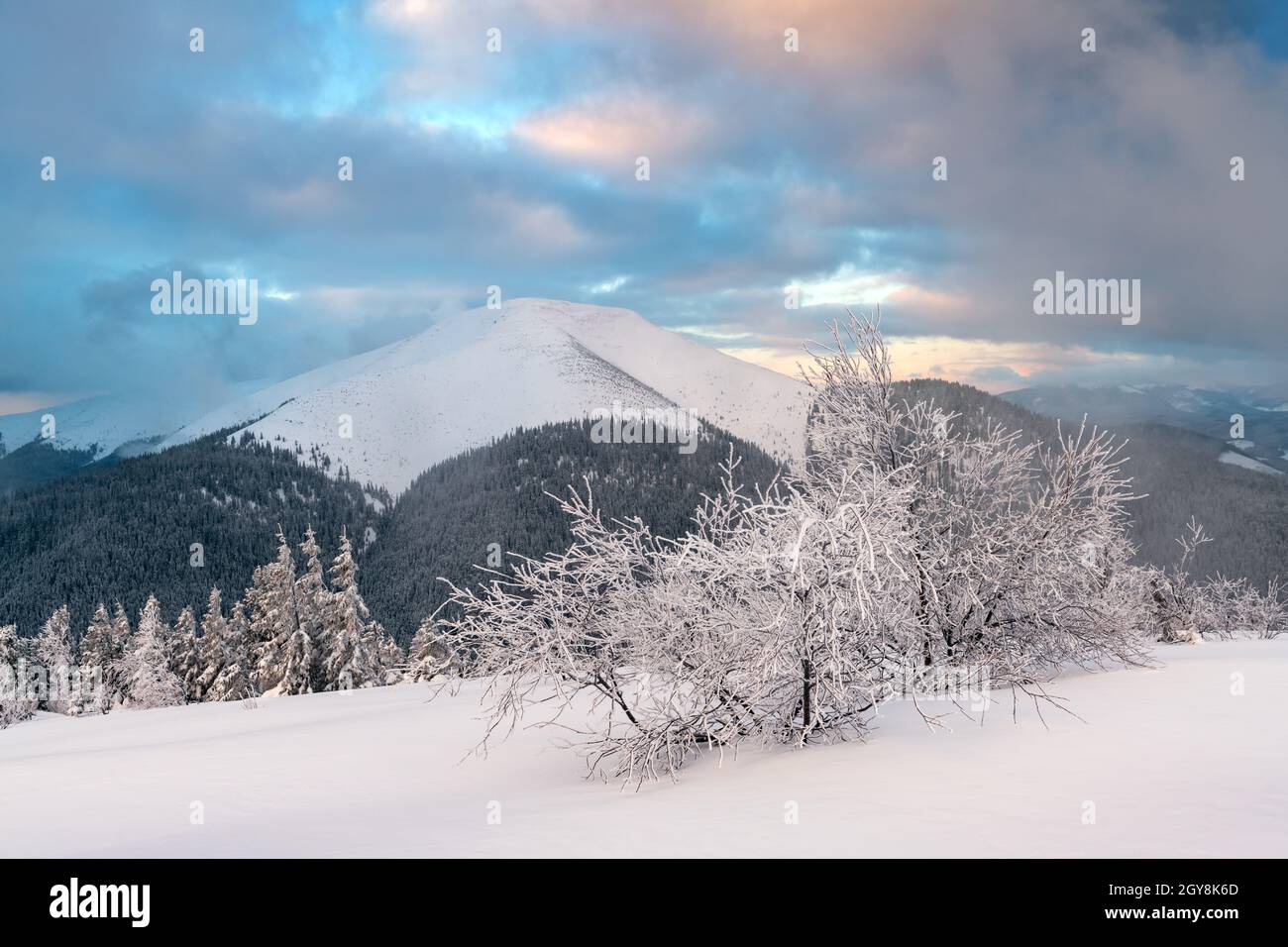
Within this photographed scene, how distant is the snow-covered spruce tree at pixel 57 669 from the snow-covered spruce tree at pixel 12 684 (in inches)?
67.9

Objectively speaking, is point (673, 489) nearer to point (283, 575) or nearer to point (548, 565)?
point (283, 575)

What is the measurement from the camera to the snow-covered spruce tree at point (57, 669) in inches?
1791

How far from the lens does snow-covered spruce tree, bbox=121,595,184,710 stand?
43312mm

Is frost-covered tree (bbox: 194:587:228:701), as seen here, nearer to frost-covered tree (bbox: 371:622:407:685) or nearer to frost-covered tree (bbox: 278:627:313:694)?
frost-covered tree (bbox: 371:622:407:685)

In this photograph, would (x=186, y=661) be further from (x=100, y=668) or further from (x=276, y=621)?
(x=276, y=621)

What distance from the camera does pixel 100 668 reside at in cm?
5088

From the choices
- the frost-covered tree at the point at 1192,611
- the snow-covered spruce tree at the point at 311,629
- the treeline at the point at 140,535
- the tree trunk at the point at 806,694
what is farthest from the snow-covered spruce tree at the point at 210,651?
the treeline at the point at 140,535

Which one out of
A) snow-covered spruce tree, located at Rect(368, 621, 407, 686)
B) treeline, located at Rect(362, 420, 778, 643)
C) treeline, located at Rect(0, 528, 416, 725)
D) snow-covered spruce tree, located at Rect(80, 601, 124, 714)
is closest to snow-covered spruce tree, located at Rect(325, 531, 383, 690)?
treeline, located at Rect(0, 528, 416, 725)

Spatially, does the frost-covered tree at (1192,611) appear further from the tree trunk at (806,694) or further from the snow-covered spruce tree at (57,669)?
the snow-covered spruce tree at (57,669)

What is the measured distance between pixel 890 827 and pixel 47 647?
5932 centimetres

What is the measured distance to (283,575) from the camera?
133ft

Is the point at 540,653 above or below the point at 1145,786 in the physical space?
above

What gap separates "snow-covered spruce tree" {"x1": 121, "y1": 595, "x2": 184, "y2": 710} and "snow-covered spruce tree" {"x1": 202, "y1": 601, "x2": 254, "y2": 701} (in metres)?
1.76
